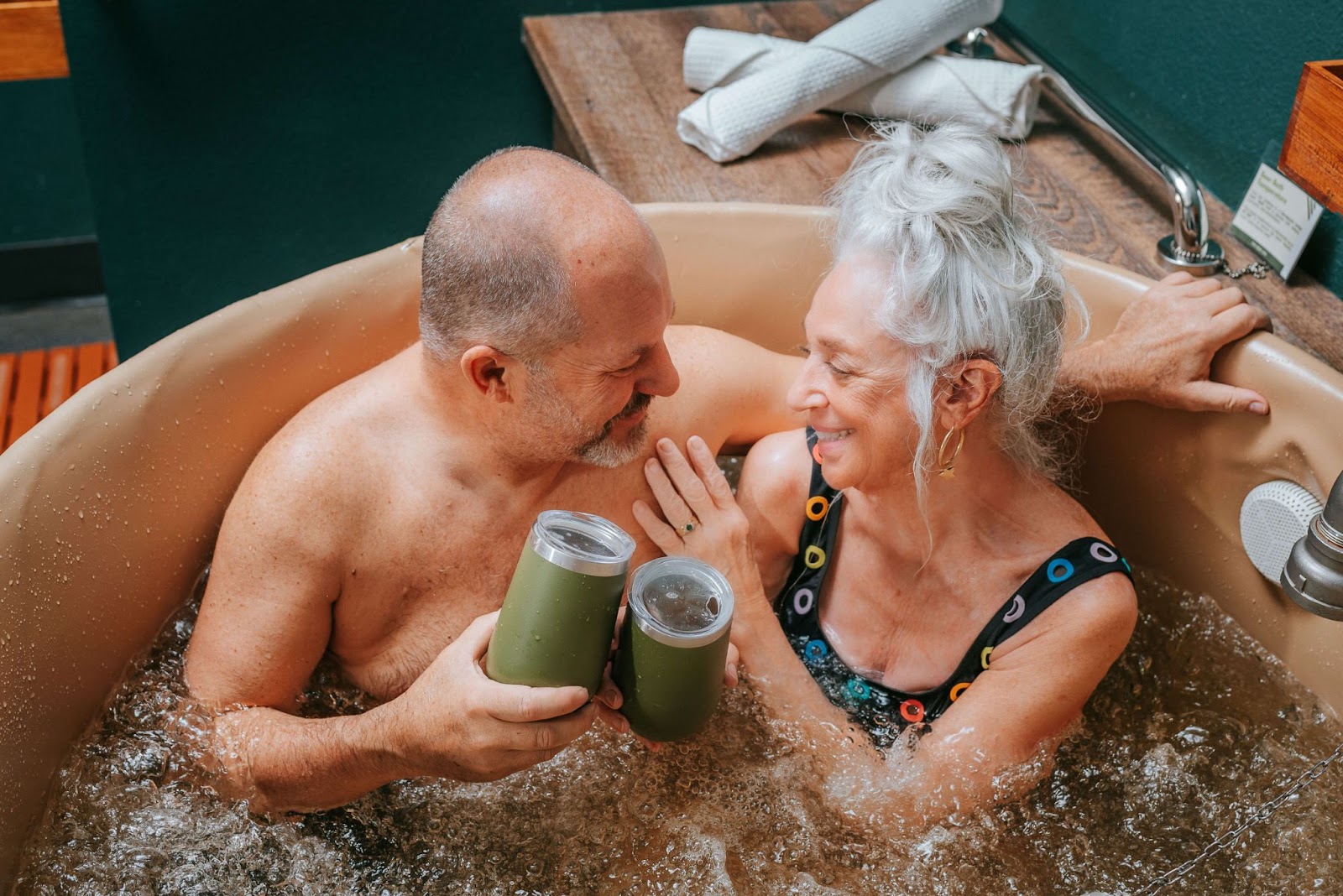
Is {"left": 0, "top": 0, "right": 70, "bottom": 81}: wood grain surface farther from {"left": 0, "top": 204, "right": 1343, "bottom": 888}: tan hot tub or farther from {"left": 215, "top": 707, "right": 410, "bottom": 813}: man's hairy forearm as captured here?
{"left": 215, "top": 707, "right": 410, "bottom": 813}: man's hairy forearm

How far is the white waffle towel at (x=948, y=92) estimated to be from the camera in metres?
2.32

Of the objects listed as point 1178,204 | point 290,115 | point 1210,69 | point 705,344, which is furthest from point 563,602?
point 290,115

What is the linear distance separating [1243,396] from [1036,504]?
34 cm

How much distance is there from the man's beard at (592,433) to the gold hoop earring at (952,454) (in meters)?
0.38

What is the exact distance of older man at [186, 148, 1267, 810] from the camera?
1408mm

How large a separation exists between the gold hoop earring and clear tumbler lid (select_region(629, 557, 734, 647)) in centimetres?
49

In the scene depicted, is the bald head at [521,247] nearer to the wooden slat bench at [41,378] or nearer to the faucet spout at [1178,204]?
the faucet spout at [1178,204]

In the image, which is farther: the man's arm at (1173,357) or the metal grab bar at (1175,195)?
the metal grab bar at (1175,195)

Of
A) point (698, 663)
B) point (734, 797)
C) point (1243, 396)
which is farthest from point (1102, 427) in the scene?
point (698, 663)

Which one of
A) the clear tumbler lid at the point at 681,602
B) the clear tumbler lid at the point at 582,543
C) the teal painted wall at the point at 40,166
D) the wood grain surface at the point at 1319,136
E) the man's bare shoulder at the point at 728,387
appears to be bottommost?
the teal painted wall at the point at 40,166

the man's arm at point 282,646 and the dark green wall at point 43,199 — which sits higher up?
the man's arm at point 282,646

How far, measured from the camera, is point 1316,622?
5.65 ft

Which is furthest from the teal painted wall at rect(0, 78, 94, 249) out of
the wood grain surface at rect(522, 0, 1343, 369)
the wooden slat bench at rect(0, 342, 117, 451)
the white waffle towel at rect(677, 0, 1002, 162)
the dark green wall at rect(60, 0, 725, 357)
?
the white waffle towel at rect(677, 0, 1002, 162)

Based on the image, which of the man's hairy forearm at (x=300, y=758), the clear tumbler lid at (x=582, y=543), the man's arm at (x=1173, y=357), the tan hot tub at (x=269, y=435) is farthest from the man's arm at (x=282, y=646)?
the man's arm at (x=1173, y=357)
